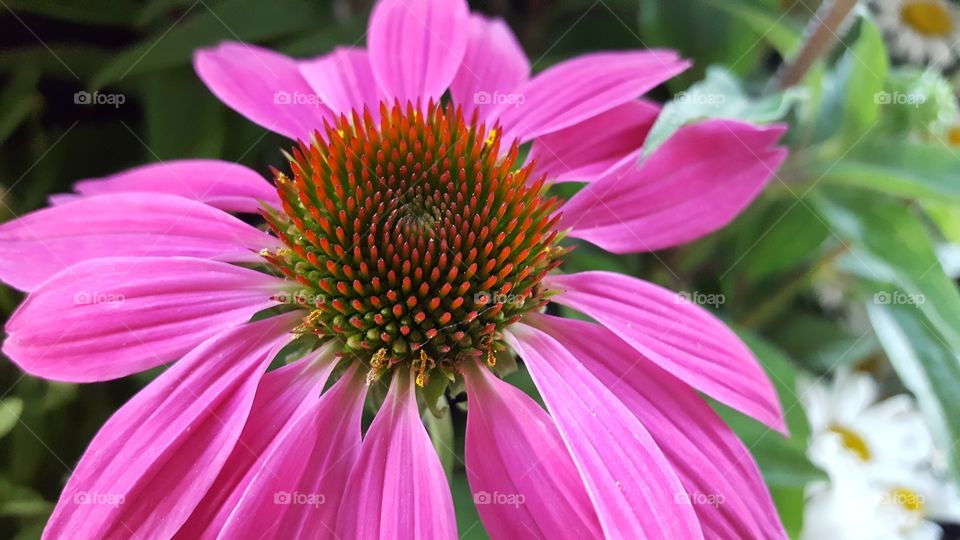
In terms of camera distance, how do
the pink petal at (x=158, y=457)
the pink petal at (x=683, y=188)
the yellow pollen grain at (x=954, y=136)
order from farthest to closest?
1. the yellow pollen grain at (x=954, y=136)
2. the pink petal at (x=683, y=188)
3. the pink petal at (x=158, y=457)

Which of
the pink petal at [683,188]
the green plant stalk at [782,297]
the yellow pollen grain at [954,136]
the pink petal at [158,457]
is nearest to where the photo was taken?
the pink petal at [158,457]

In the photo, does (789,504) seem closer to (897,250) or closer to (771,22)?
(897,250)

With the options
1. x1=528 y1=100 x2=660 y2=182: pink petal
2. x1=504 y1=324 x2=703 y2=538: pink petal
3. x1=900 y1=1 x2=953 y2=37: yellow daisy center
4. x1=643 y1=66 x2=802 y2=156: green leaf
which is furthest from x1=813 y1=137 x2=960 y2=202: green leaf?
x1=900 y1=1 x2=953 y2=37: yellow daisy center

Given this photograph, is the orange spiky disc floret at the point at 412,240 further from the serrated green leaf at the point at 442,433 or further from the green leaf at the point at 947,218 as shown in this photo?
the green leaf at the point at 947,218

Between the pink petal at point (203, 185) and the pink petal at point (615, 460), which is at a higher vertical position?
the pink petal at point (203, 185)

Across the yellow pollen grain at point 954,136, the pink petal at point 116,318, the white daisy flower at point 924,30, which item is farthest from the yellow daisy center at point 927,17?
the pink petal at point 116,318

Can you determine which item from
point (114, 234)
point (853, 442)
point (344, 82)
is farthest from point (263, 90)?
point (853, 442)

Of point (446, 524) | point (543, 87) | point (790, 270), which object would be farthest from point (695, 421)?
point (790, 270)
